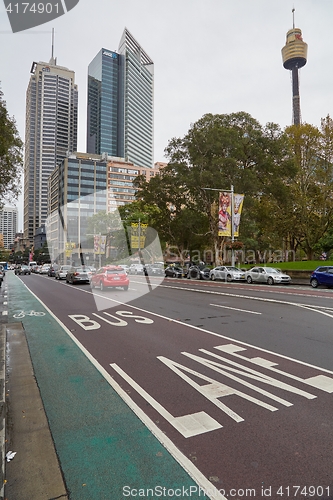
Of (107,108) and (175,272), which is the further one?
(107,108)

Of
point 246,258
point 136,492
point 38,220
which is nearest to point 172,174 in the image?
point 246,258

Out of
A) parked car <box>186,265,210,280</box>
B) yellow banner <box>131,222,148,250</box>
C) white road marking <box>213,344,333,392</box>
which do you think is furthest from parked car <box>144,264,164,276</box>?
white road marking <box>213,344,333,392</box>

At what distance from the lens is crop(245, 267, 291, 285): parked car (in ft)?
90.4

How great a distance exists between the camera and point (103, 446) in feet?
11.5

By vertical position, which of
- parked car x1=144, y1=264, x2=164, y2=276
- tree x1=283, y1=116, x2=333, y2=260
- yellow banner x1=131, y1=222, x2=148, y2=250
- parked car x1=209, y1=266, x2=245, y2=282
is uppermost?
tree x1=283, y1=116, x2=333, y2=260

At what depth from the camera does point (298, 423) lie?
3900 millimetres

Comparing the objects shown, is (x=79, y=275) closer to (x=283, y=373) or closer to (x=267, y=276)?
(x=267, y=276)

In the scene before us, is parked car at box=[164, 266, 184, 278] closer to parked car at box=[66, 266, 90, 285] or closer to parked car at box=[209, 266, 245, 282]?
parked car at box=[209, 266, 245, 282]

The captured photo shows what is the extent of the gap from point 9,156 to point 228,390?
15.7 meters

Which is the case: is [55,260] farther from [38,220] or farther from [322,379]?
[322,379]

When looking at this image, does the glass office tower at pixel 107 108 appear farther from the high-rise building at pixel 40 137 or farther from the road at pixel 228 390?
the road at pixel 228 390

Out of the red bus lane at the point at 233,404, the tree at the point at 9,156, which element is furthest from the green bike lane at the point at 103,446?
the tree at the point at 9,156

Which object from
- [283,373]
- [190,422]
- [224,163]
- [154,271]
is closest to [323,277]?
[224,163]

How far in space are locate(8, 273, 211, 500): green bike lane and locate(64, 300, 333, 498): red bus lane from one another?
0.23m
